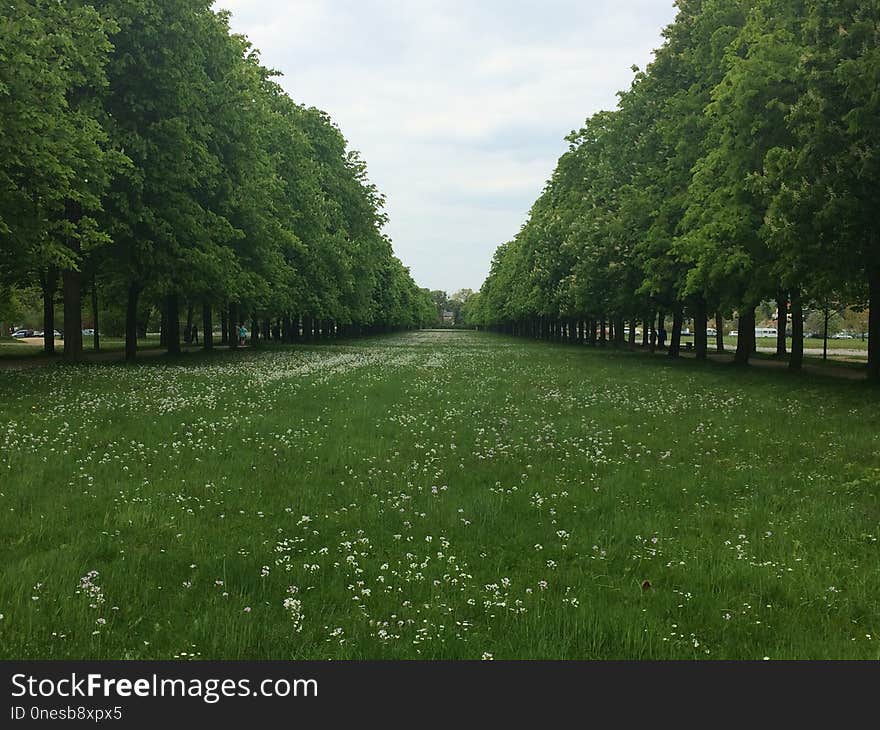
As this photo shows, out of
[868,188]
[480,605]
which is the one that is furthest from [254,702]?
[868,188]

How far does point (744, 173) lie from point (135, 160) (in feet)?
86.6

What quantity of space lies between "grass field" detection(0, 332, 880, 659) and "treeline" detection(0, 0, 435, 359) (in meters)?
10.5

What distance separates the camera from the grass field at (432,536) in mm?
5047

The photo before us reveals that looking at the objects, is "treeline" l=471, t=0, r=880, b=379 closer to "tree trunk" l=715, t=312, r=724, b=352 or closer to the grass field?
"tree trunk" l=715, t=312, r=724, b=352

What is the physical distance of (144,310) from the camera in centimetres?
7538

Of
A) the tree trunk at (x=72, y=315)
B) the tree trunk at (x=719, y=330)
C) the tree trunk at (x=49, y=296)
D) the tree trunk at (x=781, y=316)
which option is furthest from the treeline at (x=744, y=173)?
the tree trunk at (x=49, y=296)

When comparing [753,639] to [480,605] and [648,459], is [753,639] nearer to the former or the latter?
[480,605]

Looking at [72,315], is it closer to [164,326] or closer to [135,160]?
[135,160]

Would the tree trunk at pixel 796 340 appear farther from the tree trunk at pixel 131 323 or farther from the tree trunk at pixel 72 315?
the tree trunk at pixel 72 315

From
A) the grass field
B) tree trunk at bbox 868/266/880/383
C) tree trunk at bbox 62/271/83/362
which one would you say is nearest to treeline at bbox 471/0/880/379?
tree trunk at bbox 868/266/880/383

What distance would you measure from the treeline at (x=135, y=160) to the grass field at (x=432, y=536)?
10.5m

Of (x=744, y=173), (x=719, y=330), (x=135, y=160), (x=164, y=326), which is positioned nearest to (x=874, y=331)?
(x=744, y=173)

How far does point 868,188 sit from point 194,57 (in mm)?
29779

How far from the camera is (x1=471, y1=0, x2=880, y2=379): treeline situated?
846 inches
